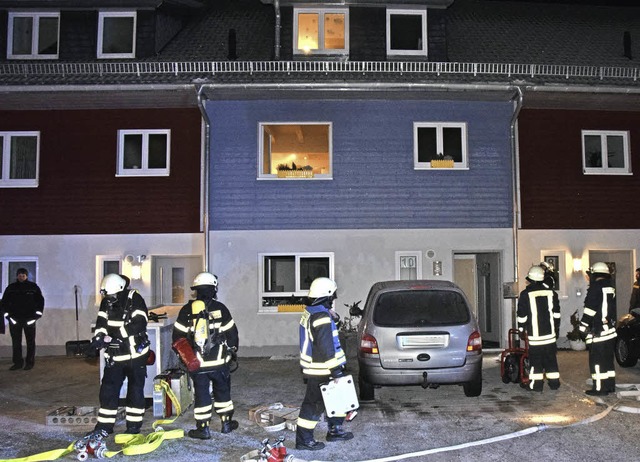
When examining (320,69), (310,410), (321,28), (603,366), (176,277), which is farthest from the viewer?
(176,277)

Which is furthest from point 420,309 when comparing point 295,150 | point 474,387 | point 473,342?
point 295,150

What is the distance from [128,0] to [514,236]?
10.3m

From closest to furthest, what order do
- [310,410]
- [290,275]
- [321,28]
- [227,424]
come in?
[310,410], [227,424], [290,275], [321,28]

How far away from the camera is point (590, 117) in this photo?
13203mm

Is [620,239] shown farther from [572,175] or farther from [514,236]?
[514,236]

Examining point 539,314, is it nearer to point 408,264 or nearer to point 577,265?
point 408,264

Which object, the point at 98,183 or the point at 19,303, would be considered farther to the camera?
the point at 98,183

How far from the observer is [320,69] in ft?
39.3

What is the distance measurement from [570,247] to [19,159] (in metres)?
12.7

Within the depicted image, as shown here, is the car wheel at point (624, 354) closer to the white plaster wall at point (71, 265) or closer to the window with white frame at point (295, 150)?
the window with white frame at point (295, 150)

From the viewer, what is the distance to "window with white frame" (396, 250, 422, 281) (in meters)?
12.4

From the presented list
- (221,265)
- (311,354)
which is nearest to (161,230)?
(221,265)

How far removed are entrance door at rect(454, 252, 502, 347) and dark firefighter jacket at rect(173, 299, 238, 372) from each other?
7898 millimetres

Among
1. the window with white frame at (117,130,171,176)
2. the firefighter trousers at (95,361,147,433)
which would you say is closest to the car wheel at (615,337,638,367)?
the firefighter trousers at (95,361,147,433)
